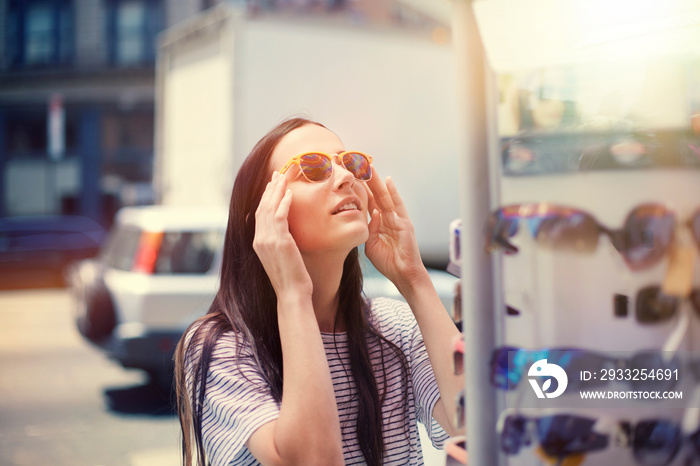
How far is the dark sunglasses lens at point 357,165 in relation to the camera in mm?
1705

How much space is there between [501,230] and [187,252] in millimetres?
5287

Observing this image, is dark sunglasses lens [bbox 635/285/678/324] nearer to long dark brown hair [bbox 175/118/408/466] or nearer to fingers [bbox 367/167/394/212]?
long dark brown hair [bbox 175/118/408/466]

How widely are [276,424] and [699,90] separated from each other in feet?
3.13

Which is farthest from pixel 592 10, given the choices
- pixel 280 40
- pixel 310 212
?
pixel 280 40

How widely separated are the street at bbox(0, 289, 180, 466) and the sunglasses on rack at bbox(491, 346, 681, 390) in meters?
4.13

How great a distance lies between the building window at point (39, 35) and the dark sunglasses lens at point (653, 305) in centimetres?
2554

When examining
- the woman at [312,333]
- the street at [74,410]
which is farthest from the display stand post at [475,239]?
the street at [74,410]

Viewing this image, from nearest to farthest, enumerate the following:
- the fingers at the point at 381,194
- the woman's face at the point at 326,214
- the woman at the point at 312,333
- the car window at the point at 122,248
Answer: the woman at the point at 312,333 → the woman's face at the point at 326,214 → the fingers at the point at 381,194 → the car window at the point at 122,248

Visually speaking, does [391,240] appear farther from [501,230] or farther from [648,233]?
[648,233]

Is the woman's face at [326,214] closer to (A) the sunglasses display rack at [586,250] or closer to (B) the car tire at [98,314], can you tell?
(A) the sunglasses display rack at [586,250]

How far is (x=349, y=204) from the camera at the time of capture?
5.40 ft

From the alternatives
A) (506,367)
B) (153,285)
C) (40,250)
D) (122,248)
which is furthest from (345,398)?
(40,250)

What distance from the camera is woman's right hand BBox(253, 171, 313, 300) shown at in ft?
4.75

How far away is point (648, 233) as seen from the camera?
984 millimetres
